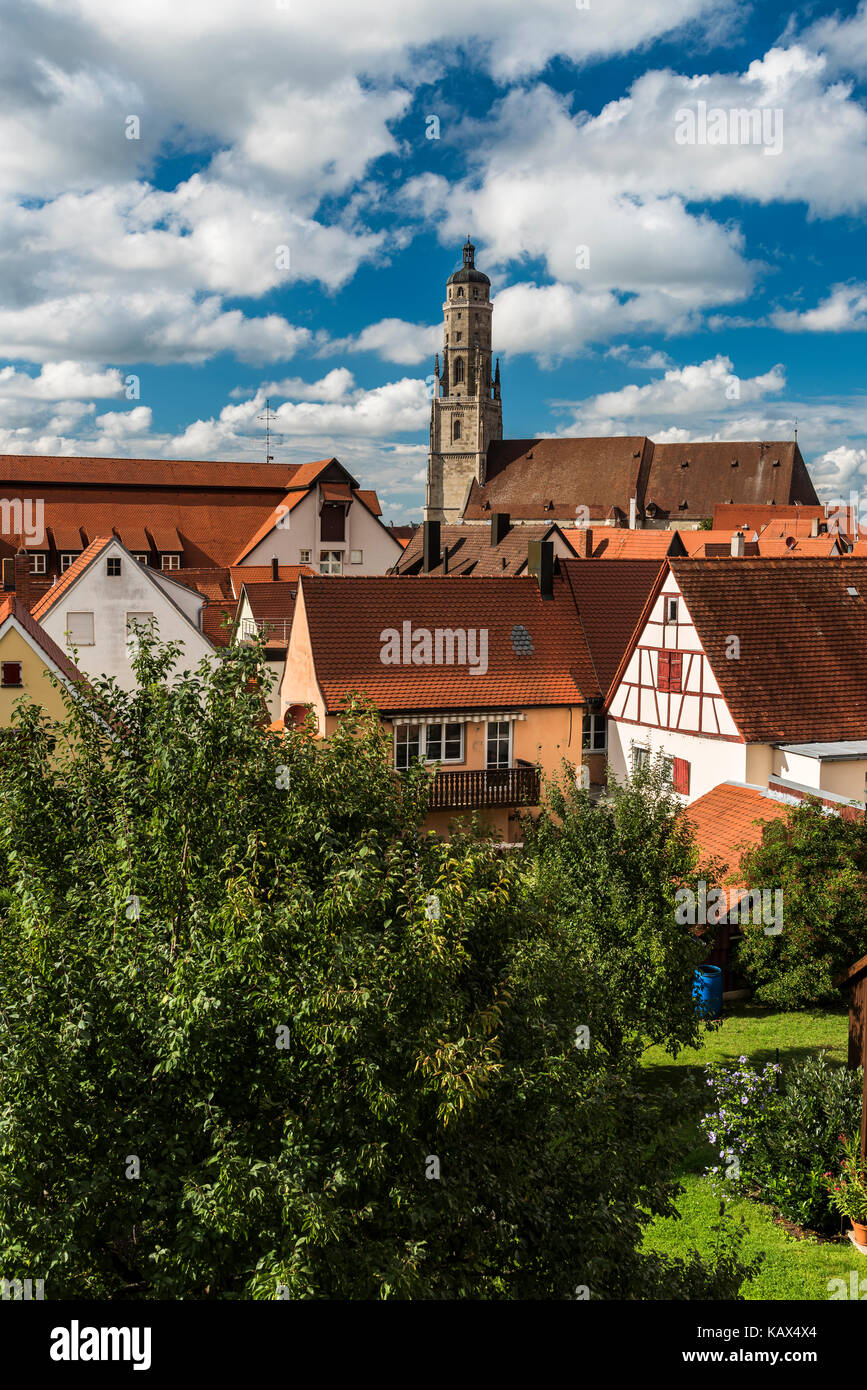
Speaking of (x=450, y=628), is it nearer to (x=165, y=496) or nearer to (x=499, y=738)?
(x=499, y=738)

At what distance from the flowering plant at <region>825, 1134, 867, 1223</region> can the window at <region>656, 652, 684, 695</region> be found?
54.0 ft

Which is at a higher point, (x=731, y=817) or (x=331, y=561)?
(x=331, y=561)

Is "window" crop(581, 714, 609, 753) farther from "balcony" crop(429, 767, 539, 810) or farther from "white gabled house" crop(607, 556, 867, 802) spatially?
"balcony" crop(429, 767, 539, 810)

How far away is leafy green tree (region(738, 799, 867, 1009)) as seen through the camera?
711 inches

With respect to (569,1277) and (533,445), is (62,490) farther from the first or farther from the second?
(569,1277)

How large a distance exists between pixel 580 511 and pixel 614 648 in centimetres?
8487

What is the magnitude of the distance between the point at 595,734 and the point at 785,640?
6161 mm

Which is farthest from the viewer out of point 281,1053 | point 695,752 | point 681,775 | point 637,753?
point 637,753

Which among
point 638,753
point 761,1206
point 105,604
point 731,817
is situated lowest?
point 761,1206

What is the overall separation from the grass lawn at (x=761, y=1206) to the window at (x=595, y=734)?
1263cm

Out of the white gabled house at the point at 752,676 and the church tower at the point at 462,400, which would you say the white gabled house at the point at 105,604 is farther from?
the church tower at the point at 462,400

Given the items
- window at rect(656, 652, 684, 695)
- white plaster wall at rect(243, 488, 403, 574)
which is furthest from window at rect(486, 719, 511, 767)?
white plaster wall at rect(243, 488, 403, 574)

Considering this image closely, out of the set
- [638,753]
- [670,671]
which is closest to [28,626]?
[670,671]

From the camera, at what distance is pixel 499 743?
28609 millimetres
